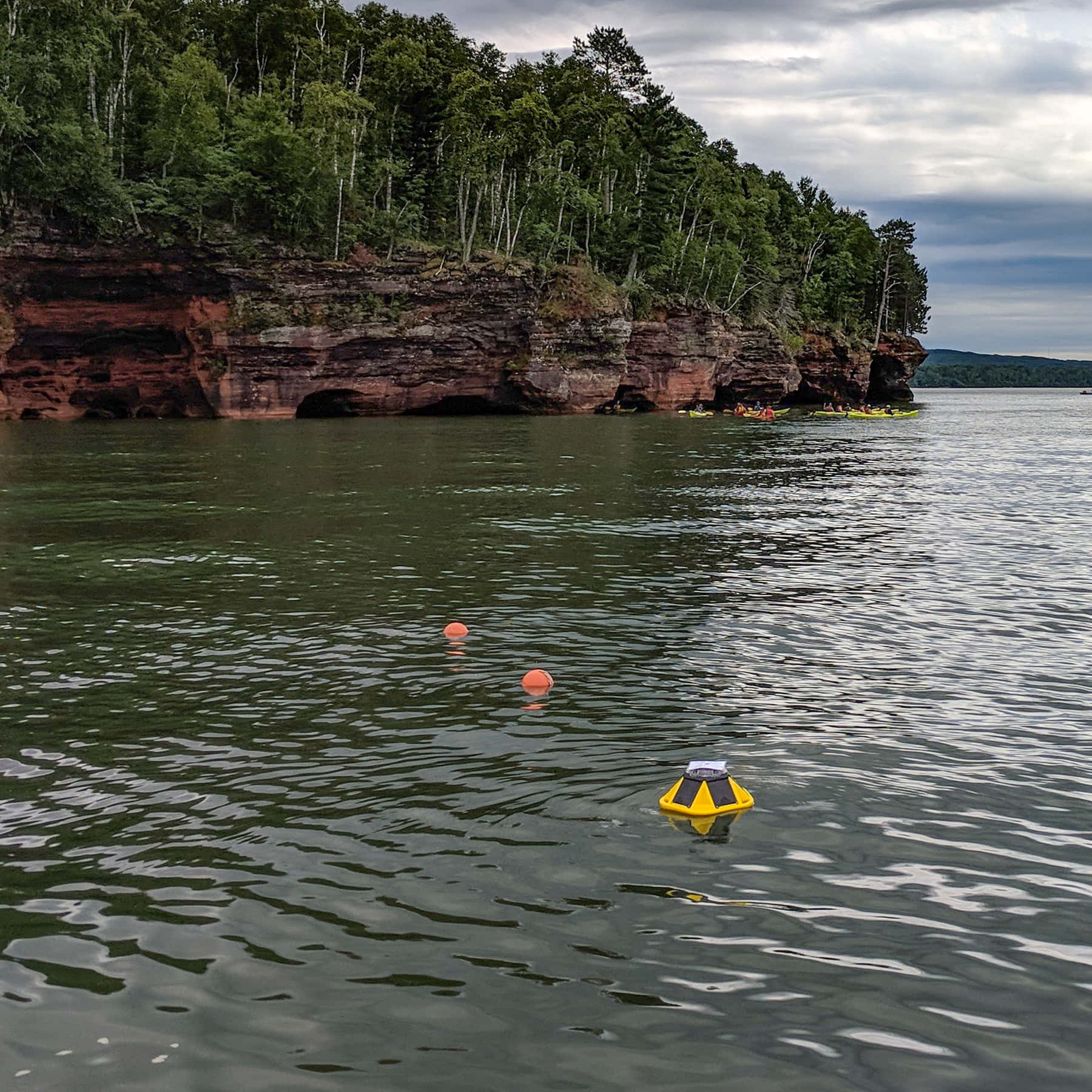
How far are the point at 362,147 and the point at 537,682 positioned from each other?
78.0 m

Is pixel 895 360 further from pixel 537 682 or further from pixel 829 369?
pixel 537 682

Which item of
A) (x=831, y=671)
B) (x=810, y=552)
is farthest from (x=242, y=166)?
(x=831, y=671)

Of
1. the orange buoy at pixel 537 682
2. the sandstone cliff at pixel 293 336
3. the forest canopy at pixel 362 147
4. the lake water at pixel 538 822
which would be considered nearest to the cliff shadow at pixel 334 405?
the sandstone cliff at pixel 293 336

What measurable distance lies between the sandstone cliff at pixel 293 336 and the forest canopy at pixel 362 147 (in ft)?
8.81

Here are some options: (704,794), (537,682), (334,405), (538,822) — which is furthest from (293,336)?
(704,794)

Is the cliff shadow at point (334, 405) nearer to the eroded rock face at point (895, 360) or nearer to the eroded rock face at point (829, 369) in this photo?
the eroded rock face at point (829, 369)

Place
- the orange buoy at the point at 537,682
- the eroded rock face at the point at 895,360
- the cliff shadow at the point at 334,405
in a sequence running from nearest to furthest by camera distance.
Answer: the orange buoy at the point at 537,682 → the cliff shadow at the point at 334,405 → the eroded rock face at the point at 895,360

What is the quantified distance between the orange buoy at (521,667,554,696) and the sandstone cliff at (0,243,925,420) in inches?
2375

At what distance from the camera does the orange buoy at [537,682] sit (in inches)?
479

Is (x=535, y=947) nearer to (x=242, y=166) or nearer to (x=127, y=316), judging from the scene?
(x=127, y=316)

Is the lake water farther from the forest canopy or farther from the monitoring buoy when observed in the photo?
the forest canopy

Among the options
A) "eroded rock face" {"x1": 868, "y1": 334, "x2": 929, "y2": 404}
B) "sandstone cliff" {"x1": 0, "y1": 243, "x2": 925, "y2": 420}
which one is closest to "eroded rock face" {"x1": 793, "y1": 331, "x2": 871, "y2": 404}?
"eroded rock face" {"x1": 868, "y1": 334, "x2": 929, "y2": 404}

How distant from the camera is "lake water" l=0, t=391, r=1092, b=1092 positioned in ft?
18.6

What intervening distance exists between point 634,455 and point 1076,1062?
1578 inches
